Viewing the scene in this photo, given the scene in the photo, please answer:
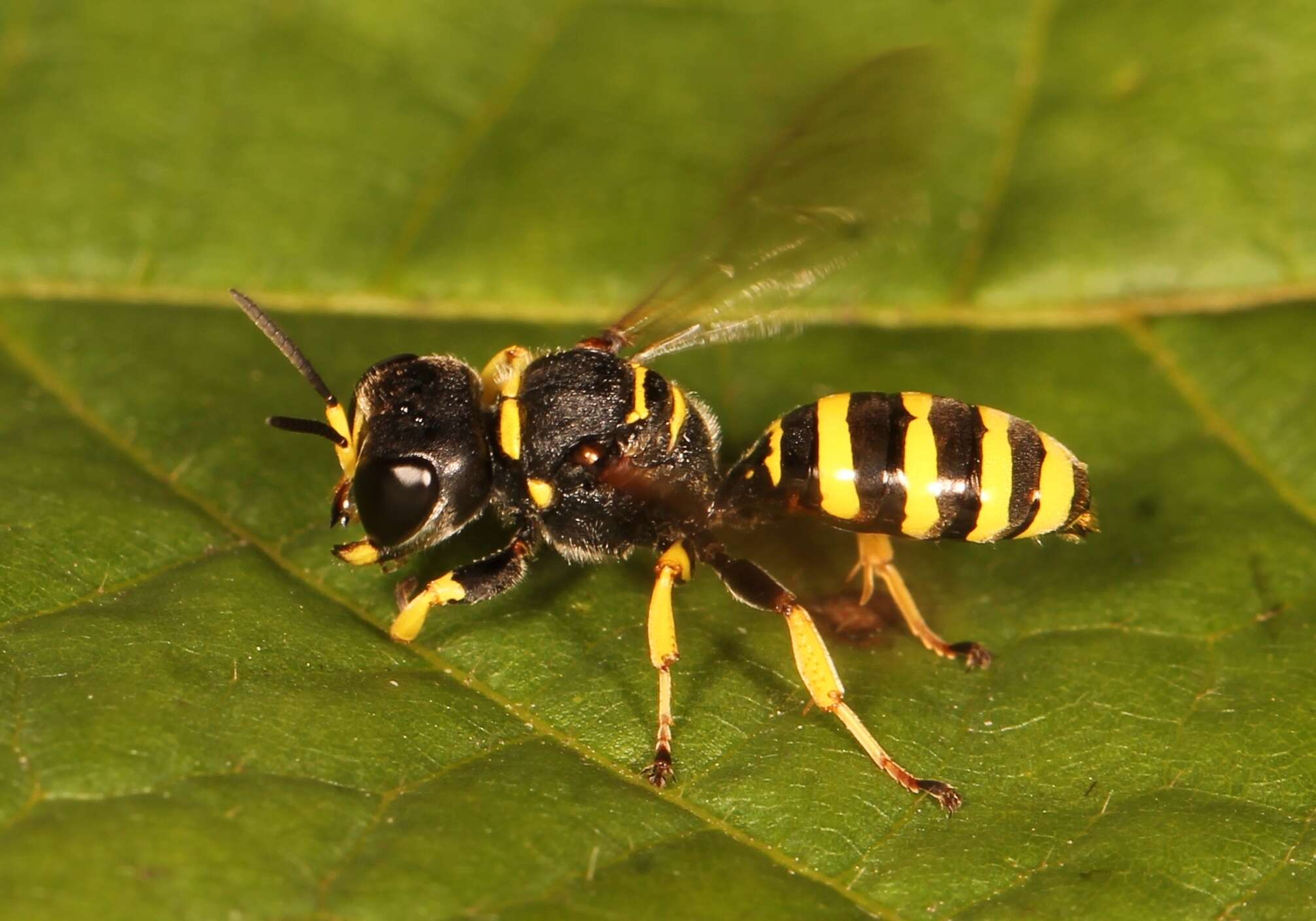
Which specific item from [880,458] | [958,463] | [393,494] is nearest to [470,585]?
[393,494]

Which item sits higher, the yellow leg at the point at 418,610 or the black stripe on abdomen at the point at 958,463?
the black stripe on abdomen at the point at 958,463

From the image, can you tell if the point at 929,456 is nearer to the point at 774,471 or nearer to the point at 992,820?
the point at 774,471

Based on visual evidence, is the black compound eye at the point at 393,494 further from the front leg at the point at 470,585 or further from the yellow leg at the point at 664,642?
the yellow leg at the point at 664,642

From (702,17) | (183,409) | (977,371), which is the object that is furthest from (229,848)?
(702,17)

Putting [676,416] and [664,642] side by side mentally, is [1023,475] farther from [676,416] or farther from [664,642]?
[664,642]

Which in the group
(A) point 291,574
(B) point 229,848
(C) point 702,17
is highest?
(C) point 702,17

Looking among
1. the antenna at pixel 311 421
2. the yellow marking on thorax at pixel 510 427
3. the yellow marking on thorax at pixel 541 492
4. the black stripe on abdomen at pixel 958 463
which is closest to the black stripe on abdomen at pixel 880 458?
the black stripe on abdomen at pixel 958 463

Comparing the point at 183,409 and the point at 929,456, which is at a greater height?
the point at 929,456
